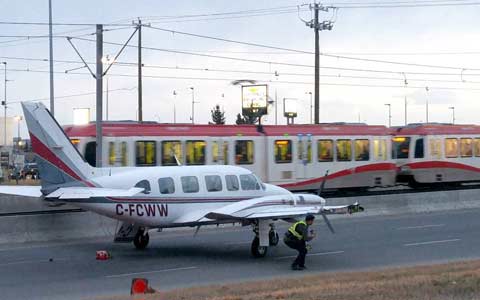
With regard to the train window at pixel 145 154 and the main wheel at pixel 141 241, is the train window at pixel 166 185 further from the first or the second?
the train window at pixel 145 154

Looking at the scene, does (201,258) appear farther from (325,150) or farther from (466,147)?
(466,147)

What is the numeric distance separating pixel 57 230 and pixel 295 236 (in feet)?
28.0

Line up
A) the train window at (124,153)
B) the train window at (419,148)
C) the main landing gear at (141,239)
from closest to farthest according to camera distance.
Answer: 1. the main landing gear at (141,239)
2. the train window at (124,153)
3. the train window at (419,148)

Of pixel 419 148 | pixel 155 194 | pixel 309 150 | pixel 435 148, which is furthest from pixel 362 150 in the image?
pixel 155 194

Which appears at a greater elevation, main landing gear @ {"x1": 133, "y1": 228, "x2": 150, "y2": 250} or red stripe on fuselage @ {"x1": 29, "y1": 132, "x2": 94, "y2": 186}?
red stripe on fuselage @ {"x1": 29, "y1": 132, "x2": 94, "y2": 186}

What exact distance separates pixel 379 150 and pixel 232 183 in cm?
2038

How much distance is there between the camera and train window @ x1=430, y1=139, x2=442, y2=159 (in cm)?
4253

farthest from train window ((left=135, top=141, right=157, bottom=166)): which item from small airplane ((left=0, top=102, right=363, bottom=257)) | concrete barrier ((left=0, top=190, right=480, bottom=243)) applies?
small airplane ((left=0, top=102, right=363, bottom=257))

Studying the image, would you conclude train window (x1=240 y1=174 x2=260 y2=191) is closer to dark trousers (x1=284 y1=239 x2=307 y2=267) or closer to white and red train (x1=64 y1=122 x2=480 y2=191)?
dark trousers (x1=284 y1=239 x2=307 y2=267)

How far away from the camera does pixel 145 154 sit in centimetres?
3269

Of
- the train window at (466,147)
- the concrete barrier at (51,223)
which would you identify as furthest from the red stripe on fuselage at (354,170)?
the concrete barrier at (51,223)

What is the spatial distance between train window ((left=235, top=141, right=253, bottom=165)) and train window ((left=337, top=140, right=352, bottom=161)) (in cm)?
484

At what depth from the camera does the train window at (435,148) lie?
140 feet

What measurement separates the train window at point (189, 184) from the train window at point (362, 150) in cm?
1995
